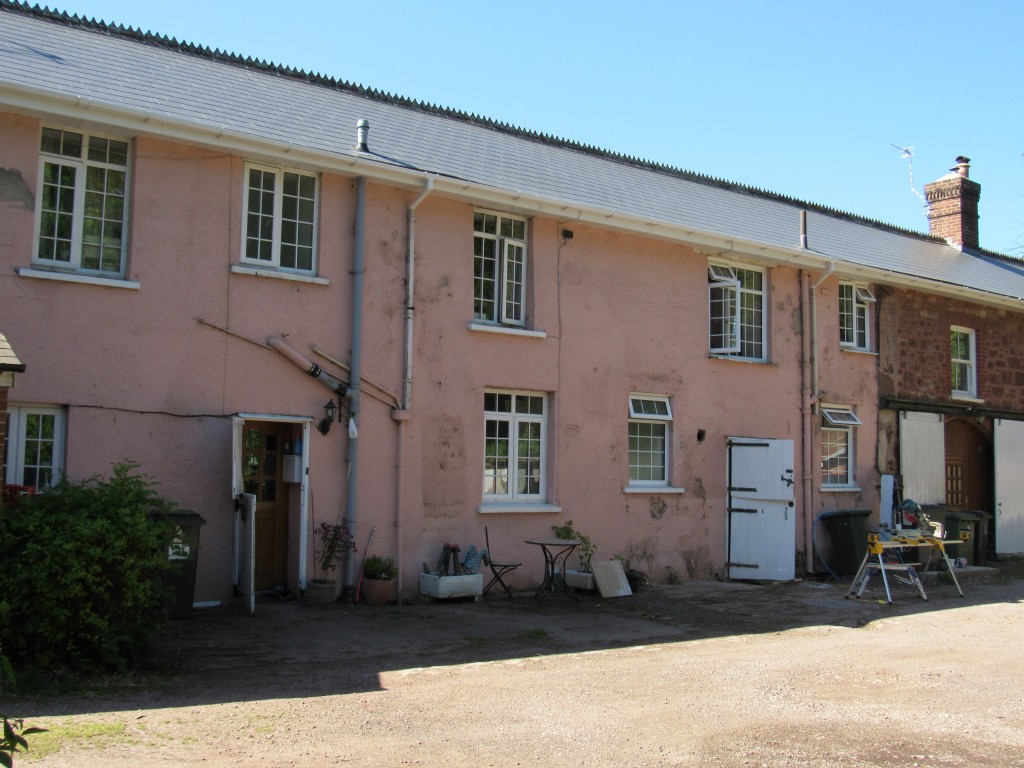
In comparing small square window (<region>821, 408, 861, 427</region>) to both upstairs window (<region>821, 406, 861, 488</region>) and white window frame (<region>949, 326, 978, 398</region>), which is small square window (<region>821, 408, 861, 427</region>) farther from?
white window frame (<region>949, 326, 978, 398</region>)

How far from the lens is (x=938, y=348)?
62.7 feet

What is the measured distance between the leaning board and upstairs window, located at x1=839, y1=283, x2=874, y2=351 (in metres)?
6.98

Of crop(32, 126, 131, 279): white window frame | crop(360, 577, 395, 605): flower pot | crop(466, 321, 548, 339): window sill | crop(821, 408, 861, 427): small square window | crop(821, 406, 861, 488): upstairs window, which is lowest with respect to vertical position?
crop(360, 577, 395, 605): flower pot

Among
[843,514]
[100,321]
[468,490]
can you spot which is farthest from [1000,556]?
[100,321]

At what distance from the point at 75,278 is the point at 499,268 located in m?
5.37

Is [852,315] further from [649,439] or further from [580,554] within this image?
[580,554]

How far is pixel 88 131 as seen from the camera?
34.9 ft

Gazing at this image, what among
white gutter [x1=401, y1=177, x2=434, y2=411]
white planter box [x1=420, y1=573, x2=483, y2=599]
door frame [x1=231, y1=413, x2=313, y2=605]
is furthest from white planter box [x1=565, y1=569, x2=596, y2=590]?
door frame [x1=231, y1=413, x2=313, y2=605]

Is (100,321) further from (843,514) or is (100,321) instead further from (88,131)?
(843,514)

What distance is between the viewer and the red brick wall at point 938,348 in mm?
18297

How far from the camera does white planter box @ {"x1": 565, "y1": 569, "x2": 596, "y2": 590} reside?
42.7 ft

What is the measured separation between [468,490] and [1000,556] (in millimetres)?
11953

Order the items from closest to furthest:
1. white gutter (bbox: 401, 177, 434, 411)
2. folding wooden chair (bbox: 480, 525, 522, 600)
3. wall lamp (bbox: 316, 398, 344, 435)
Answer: wall lamp (bbox: 316, 398, 344, 435)
white gutter (bbox: 401, 177, 434, 411)
folding wooden chair (bbox: 480, 525, 522, 600)

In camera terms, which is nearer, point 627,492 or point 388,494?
point 388,494
